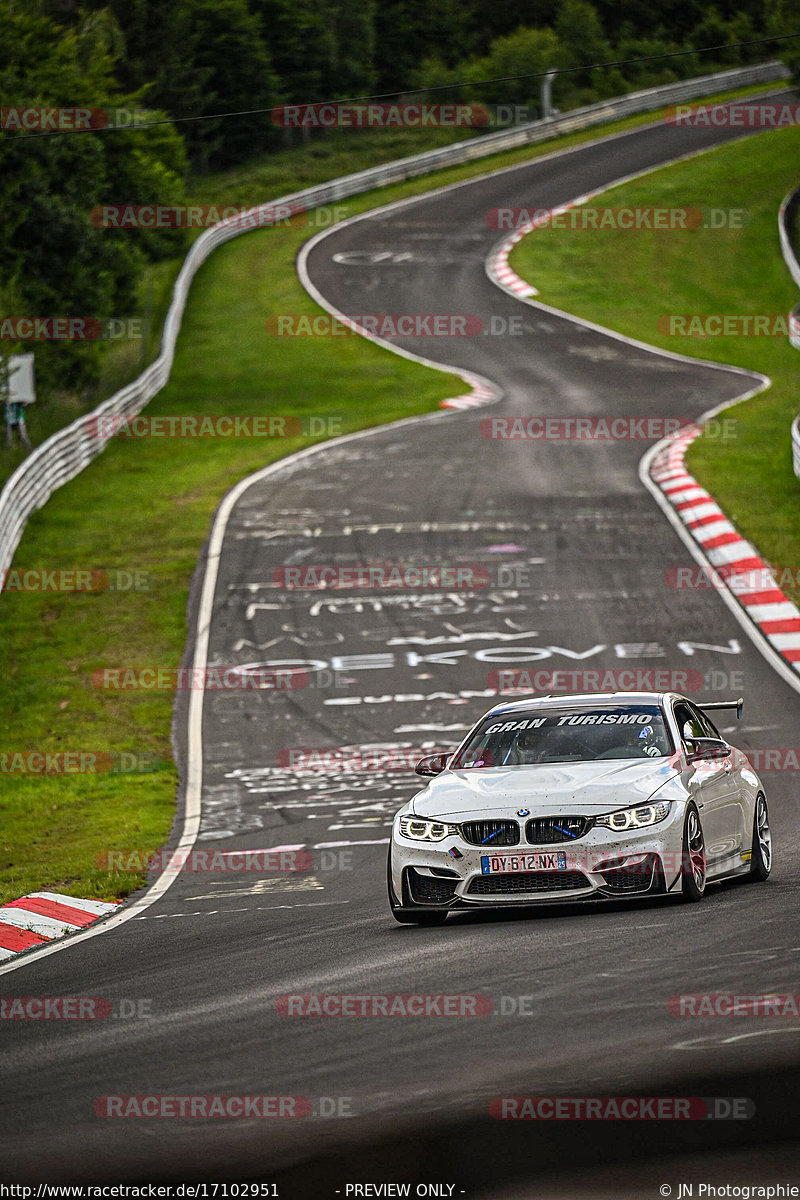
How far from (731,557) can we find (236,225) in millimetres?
42420

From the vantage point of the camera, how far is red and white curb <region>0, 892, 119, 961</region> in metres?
10.7

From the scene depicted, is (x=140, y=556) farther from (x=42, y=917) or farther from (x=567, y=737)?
(x=567, y=737)

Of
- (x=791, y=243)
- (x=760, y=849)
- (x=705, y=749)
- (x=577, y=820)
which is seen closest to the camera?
(x=577, y=820)

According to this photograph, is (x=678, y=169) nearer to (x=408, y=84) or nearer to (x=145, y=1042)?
(x=408, y=84)

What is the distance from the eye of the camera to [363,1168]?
5.50 meters

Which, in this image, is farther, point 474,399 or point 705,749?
point 474,399

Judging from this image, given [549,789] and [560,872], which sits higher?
[549,789]

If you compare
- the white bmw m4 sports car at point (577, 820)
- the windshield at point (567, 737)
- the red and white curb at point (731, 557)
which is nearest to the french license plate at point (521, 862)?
the white bmw m4 sports car at point (577, 820)

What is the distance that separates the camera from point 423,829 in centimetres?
979

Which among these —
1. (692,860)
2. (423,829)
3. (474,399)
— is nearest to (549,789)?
(423,829)

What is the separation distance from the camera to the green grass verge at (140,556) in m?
15.1

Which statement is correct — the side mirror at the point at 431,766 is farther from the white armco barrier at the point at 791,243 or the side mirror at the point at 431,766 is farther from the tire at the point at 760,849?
the white armco barrier at the point at 791,243

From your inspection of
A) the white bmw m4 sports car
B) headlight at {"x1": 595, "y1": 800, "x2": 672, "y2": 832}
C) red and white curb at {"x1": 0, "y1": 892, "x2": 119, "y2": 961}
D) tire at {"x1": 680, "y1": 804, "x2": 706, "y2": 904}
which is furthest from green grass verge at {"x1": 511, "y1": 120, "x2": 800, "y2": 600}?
headlight at {"x1": 595, "y1": 800, "x2": 672, "y2": 832}

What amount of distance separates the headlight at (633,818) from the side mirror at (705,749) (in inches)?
35.6
